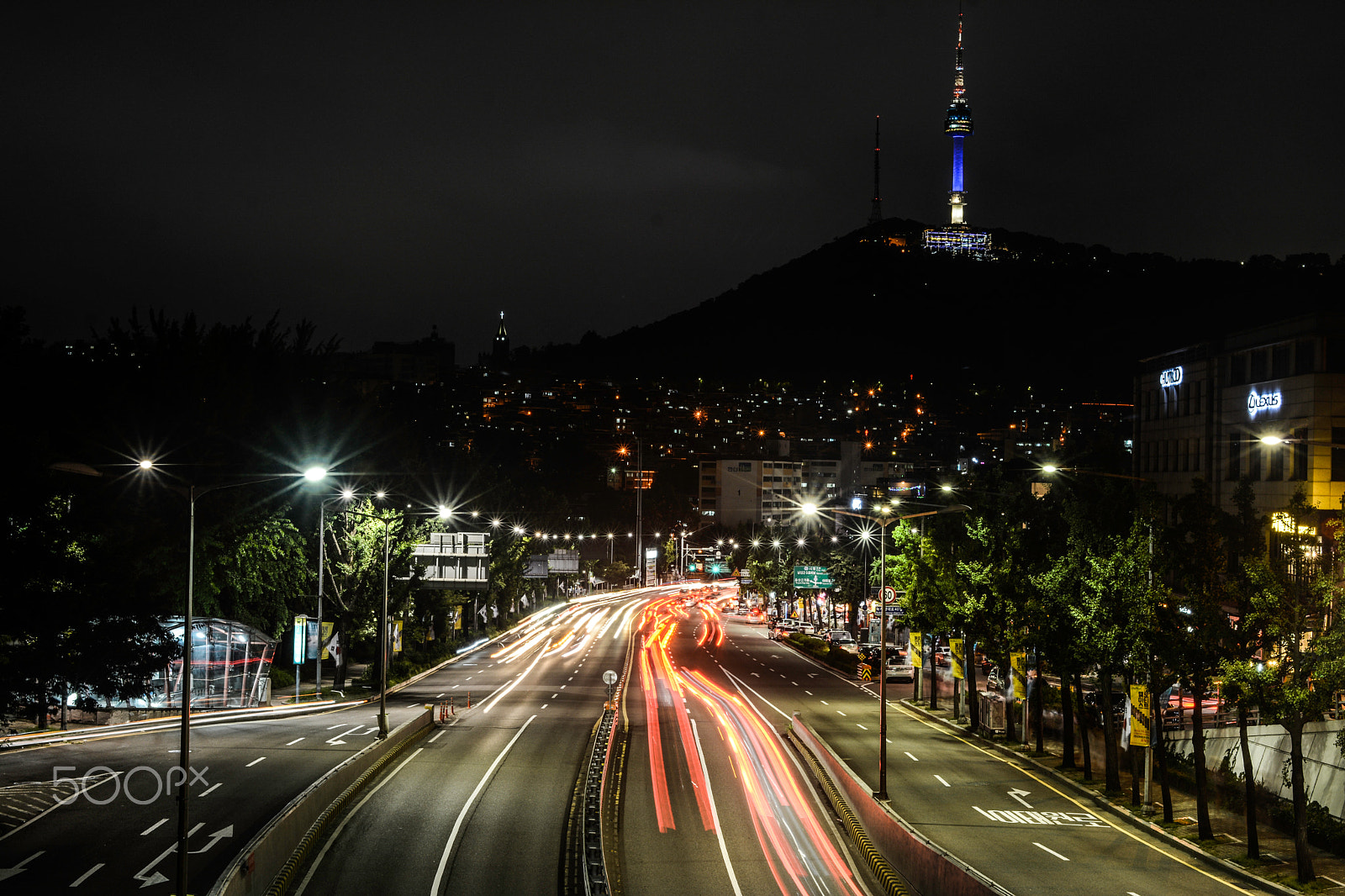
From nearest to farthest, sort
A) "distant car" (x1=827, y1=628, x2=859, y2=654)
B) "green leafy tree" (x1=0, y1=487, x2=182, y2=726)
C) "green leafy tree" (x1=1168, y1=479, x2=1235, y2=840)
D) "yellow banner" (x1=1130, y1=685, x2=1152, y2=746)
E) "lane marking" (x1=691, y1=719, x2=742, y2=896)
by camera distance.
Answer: "lane marking" (x1=691, y1=719, x2=742, y2=896)
"green leafy tree" (x1=1168, y1=479, x2=1235, y2=840)
"yellow banner" (x1=1130, y1=685, x2=1152, y2=746)
"green leafy tree" (x1=0, y1=487, x2=182, y2=726)
"distant car" (x1=827, y1=628, x2=859, y2=654)

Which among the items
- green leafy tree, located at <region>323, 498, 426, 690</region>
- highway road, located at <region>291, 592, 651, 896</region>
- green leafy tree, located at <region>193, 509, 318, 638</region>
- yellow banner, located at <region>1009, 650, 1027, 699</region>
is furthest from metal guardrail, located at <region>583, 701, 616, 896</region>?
green leafy tree, located at <region>193, 509, 318, 638</region>

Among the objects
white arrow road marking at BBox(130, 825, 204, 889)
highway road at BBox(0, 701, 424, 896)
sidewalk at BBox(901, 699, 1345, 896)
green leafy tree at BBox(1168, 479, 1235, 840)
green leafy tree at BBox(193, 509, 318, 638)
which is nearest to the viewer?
white arrow road marking at BBox(130, 825, 204, 889)

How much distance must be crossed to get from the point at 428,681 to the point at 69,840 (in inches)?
1635

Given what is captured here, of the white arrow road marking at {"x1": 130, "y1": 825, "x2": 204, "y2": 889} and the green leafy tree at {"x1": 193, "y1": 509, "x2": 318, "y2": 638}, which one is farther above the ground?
the green leafy tree at {"x1": 193, "y1": 509, "x2": 318, "y2": 638}

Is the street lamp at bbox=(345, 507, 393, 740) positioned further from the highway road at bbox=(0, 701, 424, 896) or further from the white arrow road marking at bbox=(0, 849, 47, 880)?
the white arrow road marking at bbox=(0, 849, 47, 880)

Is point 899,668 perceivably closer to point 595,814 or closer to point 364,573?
point 364,573

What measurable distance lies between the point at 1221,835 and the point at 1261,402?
125ft

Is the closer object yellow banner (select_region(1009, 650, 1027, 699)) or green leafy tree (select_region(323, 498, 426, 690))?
yellow banner (select_region(1009, 650, 1027, 699))

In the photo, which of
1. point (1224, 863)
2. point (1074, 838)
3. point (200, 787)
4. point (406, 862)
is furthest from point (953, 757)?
point (200, 787)

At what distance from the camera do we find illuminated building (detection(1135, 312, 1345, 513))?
57281 millimetres

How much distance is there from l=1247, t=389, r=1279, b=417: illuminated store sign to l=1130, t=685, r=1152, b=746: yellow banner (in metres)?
34.9

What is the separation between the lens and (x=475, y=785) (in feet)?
124

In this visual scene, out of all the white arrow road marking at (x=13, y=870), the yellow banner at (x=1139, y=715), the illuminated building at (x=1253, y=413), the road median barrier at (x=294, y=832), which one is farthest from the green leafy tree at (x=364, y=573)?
the illuminated building at (x=1253, y=413)

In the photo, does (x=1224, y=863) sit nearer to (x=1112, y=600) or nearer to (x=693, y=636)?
(x=1112, y=600)
